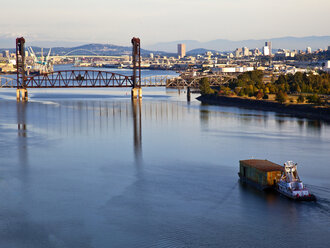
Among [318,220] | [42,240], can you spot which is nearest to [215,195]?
[318,220]

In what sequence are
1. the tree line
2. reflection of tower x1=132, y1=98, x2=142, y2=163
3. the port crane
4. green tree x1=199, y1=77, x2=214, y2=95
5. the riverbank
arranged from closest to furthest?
reflection of tower x1=132, y1=98, x2=142, y2=163 → the riverbank → the tree line → green tree x1=199, y1=77, x2=214, y2=95 → the port crane

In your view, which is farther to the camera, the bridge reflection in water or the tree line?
the tree line

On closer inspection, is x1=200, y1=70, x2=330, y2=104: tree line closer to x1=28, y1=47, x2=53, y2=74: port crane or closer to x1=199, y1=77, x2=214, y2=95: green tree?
x1=199, y1=77, x2=214, y2=95: green tree

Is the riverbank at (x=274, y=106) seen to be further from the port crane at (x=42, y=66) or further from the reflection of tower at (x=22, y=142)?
the port crane at (x=42, y=66)

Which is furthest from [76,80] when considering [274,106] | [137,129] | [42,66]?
[42,66]

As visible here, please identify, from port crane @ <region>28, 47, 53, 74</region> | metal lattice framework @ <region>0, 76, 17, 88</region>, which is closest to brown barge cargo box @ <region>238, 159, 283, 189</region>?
metal lattice framework @ <region>0, 76, 17, 88</region>

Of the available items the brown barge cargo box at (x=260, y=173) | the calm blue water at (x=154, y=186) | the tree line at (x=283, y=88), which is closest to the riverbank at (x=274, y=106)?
the tree line at (x=283, y=88)

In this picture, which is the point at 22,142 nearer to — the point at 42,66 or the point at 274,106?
the point at 274,106
